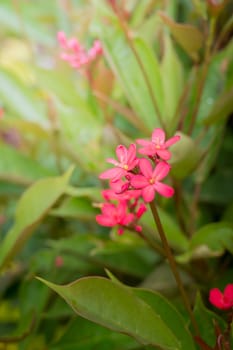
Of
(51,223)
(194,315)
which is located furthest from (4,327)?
(194,315)

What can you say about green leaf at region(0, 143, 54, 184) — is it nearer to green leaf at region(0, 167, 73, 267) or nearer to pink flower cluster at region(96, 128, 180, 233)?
green leaf at region(0, 167, 73, 267)

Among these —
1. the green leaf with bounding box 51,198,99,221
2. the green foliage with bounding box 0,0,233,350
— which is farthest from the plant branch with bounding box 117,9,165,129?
the green leaf with bounding box 51,198,99,221

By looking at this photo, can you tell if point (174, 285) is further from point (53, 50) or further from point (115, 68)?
point (53, 50)

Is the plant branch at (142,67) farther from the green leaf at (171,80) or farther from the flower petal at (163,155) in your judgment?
the flower petal at (163,155)

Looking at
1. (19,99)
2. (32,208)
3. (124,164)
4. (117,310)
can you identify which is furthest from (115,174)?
(19,99)

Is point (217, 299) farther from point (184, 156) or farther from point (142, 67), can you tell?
point (142, 67)

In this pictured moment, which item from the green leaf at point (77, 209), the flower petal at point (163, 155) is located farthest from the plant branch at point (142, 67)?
the flower petal at point (163, 155)

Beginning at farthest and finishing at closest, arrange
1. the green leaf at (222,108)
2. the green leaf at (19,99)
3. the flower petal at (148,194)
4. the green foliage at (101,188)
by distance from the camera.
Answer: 1. the green leaf at (19,99)
2. the green leaf at (222,108)
3. the green foliage at (101,188)
4. the flower petal at (148,194)
